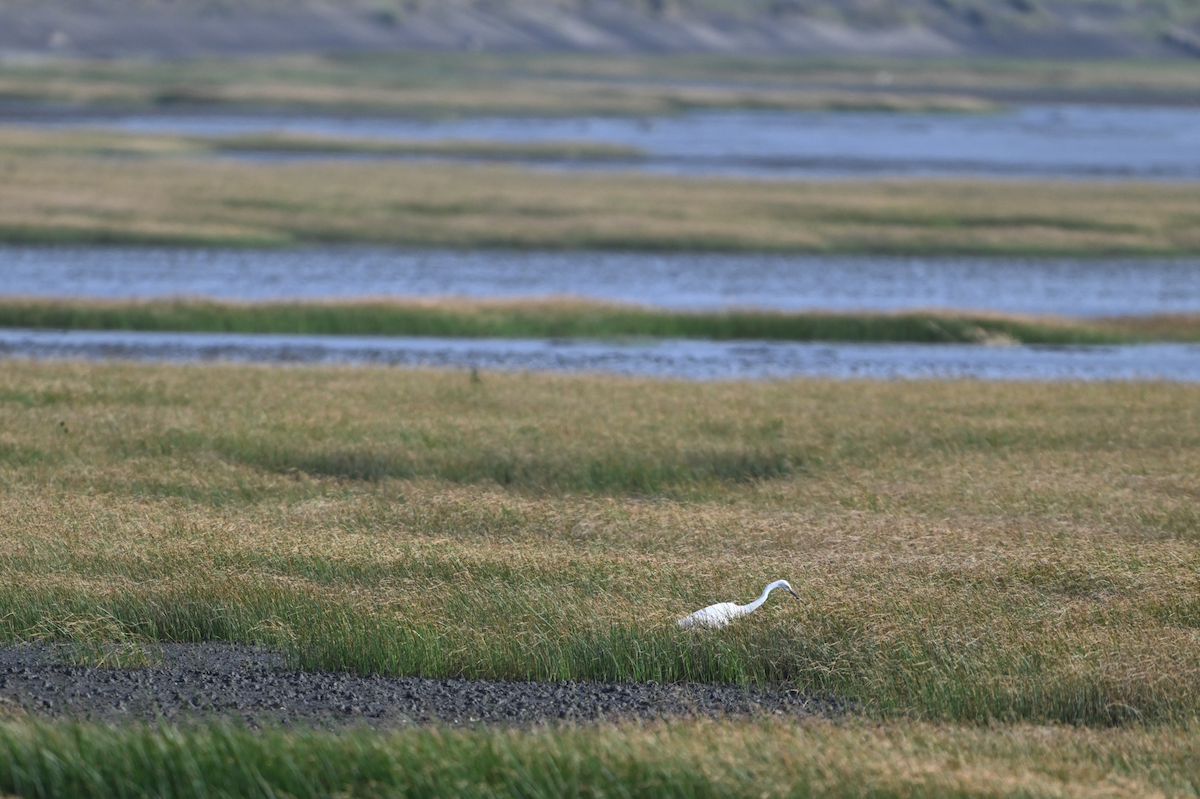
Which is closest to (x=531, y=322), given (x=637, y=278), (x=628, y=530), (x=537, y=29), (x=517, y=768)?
(x=637, y=278)

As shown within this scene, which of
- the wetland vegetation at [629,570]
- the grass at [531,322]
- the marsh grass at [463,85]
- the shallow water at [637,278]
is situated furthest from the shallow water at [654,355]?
the marsh grass at [463,85]

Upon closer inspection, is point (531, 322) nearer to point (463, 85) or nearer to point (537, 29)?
point (463, 85)

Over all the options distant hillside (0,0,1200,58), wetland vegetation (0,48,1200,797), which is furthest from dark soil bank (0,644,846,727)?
distant hillside (0,0,1200,58)

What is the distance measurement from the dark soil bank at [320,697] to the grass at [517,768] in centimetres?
93

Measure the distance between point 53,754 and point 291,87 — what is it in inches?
4353

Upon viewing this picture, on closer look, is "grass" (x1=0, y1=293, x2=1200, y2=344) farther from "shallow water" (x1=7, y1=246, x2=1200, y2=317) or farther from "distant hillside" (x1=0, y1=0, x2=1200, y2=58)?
"distant hillside" (x1=0, y1=0, x2=1200, y2=58)

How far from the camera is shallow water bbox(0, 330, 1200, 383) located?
30234 mm

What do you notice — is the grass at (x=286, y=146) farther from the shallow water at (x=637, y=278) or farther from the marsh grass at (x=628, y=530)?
the marsh grass at (x=628, y=530)

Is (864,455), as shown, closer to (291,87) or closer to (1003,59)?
(291,87)

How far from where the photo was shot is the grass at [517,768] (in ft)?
29.5

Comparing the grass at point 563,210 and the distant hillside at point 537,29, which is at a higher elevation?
the distant hillside at point 537,29

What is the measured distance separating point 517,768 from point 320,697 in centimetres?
251

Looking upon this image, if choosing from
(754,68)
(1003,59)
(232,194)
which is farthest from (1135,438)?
(1003,59)

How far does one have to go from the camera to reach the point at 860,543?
1523 centimetres
